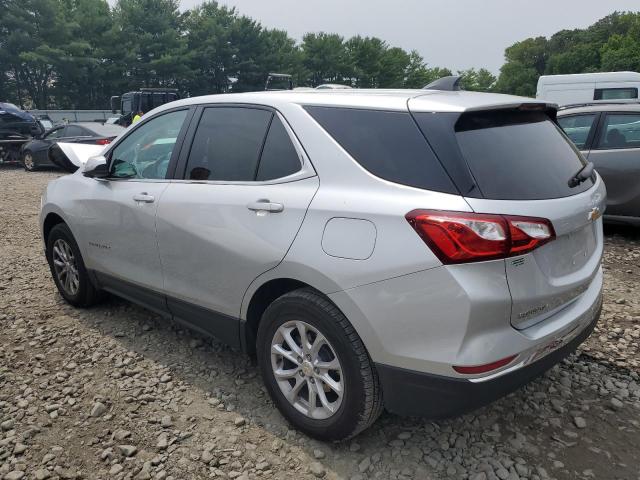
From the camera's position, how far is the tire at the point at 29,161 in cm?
1512

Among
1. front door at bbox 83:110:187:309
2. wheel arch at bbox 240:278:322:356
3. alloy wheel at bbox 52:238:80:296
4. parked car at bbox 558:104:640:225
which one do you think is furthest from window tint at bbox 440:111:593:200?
parked car at bbox 558:104:640:225

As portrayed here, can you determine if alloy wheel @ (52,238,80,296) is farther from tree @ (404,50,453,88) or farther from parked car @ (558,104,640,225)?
tree @ (404,50,453,88)

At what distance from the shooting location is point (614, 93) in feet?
49.5

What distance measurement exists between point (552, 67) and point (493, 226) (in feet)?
259

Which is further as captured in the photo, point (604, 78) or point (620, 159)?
point (604, 78)

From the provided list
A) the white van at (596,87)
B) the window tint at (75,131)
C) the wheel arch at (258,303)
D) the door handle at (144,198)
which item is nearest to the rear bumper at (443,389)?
the wheel arch at (258,303)

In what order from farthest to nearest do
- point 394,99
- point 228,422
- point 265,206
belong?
point 228,422 < point 265,206 < point 394,99

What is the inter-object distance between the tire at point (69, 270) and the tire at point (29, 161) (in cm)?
1256

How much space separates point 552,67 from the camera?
70562 millimetres

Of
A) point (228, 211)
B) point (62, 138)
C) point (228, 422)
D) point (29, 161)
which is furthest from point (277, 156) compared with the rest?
point (29, 161)

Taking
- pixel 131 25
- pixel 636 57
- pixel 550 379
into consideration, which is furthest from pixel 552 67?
pixel 550 379

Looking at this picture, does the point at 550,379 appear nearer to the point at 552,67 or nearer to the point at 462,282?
the point at 462,282

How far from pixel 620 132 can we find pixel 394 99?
16.5 ft

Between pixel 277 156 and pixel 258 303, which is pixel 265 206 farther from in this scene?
pixel 258 303
